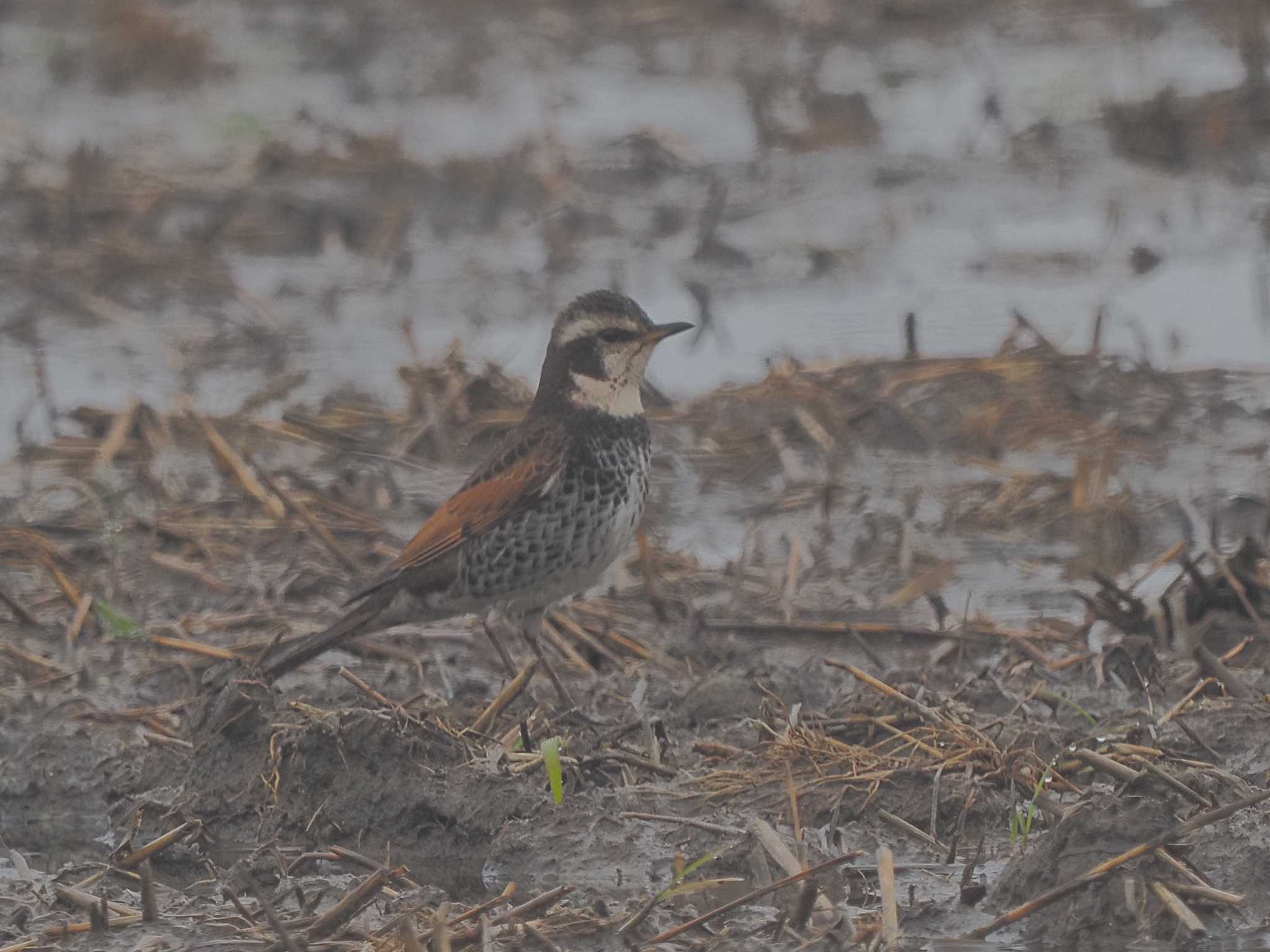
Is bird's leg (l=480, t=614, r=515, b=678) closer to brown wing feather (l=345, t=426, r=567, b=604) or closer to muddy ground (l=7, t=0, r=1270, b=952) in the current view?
muddy ground (l=7, t=0, r=1270, b=952)

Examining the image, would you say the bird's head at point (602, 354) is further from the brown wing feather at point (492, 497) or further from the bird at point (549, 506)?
the brown wing feather at point (492, 497)

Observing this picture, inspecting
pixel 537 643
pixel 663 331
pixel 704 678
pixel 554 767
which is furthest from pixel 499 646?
pixel 554 767

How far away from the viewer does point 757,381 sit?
36.0ft

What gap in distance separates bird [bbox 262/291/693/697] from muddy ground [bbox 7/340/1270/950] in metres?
0.30

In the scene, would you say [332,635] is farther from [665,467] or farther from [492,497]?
[665,467]

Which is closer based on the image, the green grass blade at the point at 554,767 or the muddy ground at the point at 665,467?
the muddy ground at the point at 665,467

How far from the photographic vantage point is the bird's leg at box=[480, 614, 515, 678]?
764 centimetres

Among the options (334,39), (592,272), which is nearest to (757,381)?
(592,272)

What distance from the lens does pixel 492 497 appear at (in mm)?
7539

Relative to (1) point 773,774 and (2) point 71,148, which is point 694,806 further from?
(2) point 71,148

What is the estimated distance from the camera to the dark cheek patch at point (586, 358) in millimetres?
7648

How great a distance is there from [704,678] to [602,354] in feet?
3.75

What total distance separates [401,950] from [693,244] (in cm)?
875

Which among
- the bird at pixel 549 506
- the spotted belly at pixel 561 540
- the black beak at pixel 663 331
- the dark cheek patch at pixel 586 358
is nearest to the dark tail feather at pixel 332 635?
the bird at pixel 549 506
